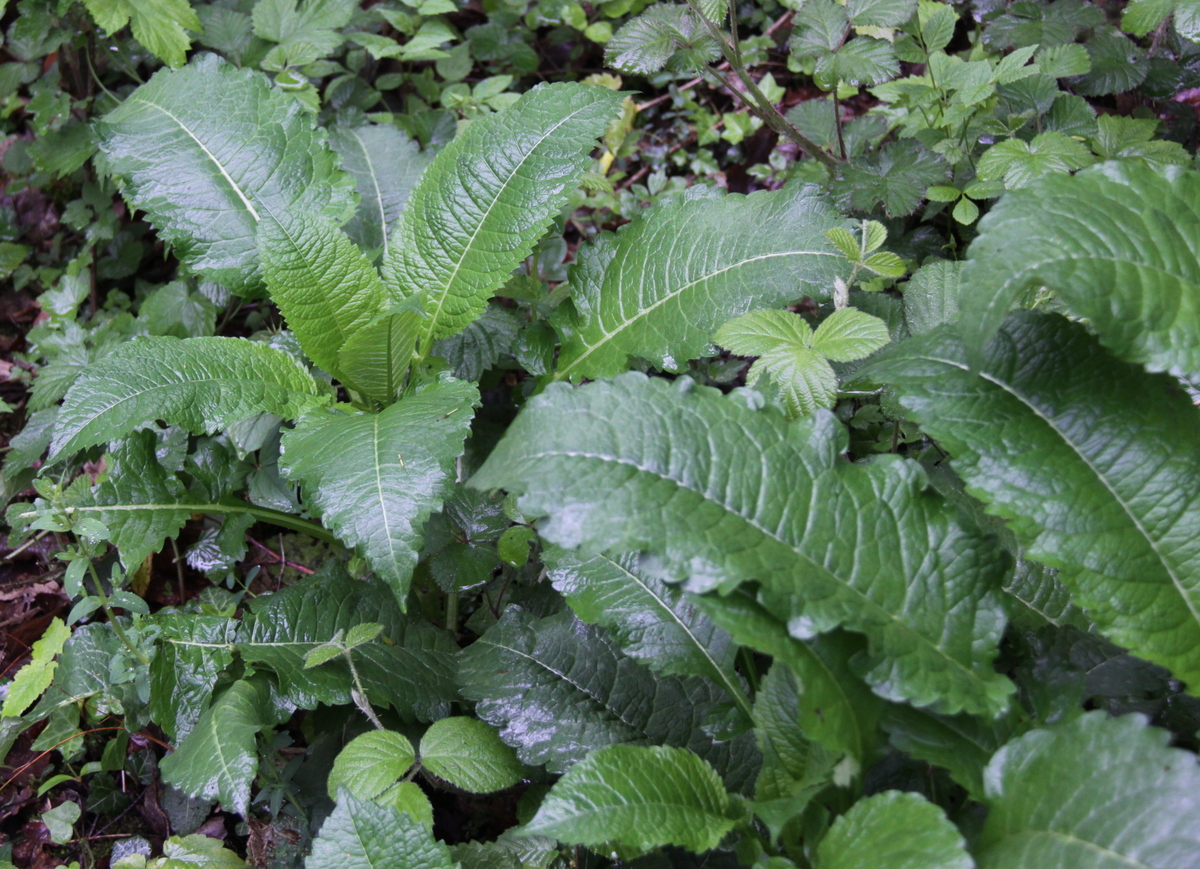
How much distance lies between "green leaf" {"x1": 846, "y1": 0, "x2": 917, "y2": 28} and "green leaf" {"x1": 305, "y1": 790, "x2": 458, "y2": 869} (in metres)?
1.96

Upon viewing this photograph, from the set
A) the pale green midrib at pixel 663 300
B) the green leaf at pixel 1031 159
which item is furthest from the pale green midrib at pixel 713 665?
the green leaf at pixel 1031 159

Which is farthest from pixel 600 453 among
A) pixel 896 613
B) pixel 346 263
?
pixel 346 263

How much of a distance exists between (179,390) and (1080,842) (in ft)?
5.49

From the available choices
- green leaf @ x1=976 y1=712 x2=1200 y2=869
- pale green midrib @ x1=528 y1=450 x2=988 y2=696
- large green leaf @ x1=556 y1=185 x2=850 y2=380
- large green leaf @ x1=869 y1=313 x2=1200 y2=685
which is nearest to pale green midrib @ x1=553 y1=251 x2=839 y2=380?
large green leaf @ x1=556 y1=185 x2=850 y2=380

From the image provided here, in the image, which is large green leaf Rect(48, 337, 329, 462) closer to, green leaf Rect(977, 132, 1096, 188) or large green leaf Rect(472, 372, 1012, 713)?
large green leaf Rect(472, 372, 1012, 713)

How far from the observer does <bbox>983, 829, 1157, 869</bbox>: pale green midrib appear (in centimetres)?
94

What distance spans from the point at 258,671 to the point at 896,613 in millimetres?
1356

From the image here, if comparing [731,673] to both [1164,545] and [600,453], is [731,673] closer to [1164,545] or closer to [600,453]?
[600,453]

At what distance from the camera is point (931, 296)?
1.79 metres

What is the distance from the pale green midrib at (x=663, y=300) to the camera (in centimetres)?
181

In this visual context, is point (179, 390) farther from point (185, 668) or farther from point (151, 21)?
point (151, 21)

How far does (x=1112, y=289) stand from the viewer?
1112mm

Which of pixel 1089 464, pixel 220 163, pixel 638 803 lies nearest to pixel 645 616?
pixel 638 803

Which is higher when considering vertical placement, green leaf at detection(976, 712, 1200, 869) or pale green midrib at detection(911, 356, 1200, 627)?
pale green midrib at detection(911, 356, 1200, 627)
